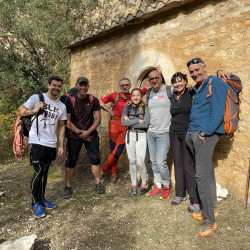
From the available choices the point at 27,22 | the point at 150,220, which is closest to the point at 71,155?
the point at 150,220

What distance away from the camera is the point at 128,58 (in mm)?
4801

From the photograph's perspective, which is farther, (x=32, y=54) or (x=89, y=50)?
(x=32, y=54)

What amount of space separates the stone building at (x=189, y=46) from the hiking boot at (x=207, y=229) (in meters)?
0.81

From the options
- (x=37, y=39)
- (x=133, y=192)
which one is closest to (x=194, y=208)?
(x=133, y=192)

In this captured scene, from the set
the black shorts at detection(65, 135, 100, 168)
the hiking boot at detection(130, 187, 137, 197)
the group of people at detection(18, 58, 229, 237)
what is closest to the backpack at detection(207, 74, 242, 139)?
the group of people at detection(18, 58, 229, 237)

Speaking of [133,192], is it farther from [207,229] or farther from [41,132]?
[41,132]

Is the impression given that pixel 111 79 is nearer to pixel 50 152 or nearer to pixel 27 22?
pixel 50 152

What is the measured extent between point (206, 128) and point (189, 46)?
1.81m

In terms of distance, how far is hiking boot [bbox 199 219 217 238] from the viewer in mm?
2559

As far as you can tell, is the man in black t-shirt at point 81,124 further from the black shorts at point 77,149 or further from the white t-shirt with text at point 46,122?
the white t-shirt with text at point 46,122

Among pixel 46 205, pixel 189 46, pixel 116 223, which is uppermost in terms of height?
pixel 189 46

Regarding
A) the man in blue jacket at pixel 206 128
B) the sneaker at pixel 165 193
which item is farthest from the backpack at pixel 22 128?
the sneaker at pixel 165 193

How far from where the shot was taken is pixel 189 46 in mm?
3666

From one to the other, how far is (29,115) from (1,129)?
4.88 meters
